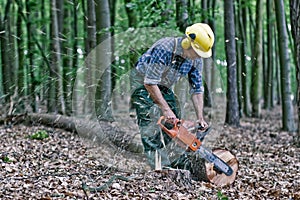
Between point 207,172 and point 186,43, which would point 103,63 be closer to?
point 186,43

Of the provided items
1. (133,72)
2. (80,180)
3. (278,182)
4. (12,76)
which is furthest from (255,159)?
(12,76)

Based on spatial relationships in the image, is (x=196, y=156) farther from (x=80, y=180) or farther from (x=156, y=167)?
(x=80, y=180)

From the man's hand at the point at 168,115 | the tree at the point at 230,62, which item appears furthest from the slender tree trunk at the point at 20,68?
the man's hand at the point at 168,115

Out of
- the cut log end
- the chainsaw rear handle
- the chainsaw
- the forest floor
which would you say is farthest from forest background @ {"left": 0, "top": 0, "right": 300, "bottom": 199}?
the chainsaw rear handle

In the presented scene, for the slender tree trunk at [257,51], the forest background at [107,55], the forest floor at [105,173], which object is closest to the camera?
the forest floor at [105,173]

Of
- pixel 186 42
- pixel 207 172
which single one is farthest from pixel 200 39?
pixel 207 172

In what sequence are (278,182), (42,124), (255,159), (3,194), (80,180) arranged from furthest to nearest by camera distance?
1. (42,124)
2. (255,159)
3. (278,182)
4. (80,180)
5. (3,194)

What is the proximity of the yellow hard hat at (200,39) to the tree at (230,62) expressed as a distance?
645cm

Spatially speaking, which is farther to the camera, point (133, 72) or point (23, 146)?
point (23, 146)

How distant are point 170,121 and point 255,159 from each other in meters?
3.17

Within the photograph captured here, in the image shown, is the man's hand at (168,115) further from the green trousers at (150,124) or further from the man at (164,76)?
the green trousers at (150,124)

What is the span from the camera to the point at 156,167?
638cm

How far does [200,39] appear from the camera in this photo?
19.2ft

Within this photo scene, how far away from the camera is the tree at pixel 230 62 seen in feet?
41.0
